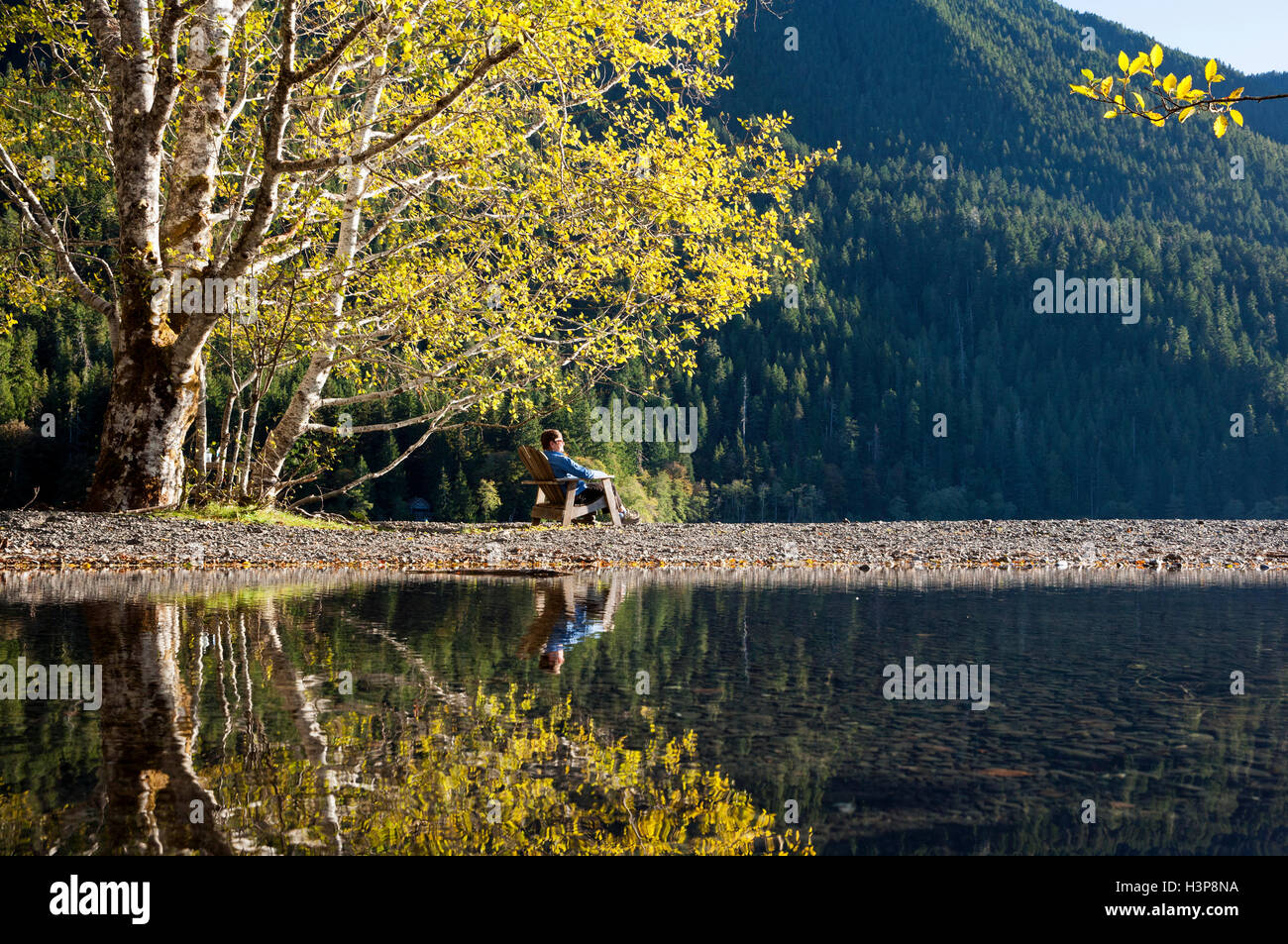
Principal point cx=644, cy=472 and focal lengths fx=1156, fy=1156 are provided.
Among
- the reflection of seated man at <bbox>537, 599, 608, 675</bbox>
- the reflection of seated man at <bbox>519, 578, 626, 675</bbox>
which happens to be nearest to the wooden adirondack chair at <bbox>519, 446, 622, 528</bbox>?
the reflection of seated man at <bbox>519, 578, 626, 675</bbox>

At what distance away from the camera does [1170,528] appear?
1792 centimetres

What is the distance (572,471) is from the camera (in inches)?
636

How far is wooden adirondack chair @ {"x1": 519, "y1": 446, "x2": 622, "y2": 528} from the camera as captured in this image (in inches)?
639

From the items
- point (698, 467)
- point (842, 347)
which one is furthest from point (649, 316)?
point (842, 347)

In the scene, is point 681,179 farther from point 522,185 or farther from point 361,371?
point 361,371

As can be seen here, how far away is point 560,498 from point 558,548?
3.89 meters
